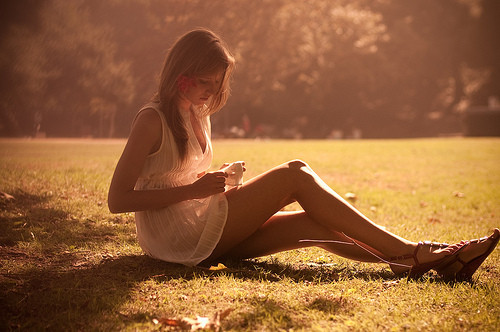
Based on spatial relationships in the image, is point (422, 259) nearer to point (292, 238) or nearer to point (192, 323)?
point (292, 238)

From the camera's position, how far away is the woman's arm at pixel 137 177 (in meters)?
3.18

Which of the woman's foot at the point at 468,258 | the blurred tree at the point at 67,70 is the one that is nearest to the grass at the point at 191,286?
the woman's foot at the point at 468,258

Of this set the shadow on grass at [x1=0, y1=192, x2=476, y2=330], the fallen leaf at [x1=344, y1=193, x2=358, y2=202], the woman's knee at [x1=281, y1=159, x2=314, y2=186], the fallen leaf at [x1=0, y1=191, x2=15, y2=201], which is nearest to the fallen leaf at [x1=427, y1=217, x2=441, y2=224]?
the fallen leaf at [x1=344, y1=193, x2=358, y2=202]

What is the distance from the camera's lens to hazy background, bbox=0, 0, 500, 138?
576 inches

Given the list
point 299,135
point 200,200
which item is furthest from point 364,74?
point 200,200

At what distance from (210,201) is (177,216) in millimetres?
241

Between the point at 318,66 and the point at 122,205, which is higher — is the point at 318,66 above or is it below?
above

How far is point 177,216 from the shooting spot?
341 centimetres

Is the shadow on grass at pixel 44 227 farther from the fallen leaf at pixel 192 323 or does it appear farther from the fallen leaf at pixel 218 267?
the fallen leaf at pixel 192 323

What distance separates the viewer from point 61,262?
3.68m

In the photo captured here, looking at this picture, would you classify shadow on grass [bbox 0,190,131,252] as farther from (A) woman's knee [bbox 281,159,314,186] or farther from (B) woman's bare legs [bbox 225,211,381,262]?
(A) woman's knee [bbox 281,159,314,186]

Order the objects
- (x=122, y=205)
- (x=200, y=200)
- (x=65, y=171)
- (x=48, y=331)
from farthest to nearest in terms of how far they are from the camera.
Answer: (x=65, y=171)
(x=200, y=200)
(x=122, y=205)
(x=48, y=331)

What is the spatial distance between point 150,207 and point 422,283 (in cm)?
182

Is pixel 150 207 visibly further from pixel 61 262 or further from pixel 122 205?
pixel 61 262
